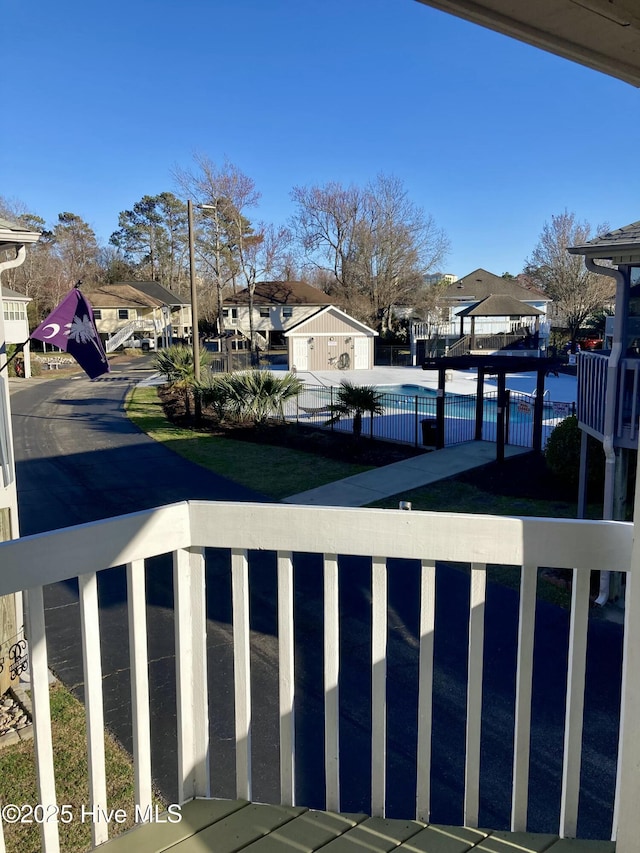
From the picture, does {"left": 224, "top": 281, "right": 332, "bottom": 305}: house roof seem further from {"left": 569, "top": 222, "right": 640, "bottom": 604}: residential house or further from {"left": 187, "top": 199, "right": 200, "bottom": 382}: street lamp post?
{"left": 569, "top": 222, "right": 640, "bottom": 604}: residential house

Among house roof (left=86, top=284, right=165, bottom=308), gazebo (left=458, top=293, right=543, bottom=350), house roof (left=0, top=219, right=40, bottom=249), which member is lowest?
house roof (left=0, top=219, right=40, bottom=249)

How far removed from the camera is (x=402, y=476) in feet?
40.7

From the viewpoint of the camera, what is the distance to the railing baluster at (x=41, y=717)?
1.62m

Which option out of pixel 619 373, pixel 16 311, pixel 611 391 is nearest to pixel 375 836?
pixel 611 391

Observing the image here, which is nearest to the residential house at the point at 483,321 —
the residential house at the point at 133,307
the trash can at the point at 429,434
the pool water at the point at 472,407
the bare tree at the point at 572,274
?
the bare tree at the point at 572,274

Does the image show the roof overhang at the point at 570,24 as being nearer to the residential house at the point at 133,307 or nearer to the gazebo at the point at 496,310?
the gazebo at the point at 496,310

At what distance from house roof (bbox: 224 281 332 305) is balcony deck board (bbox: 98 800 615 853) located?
4528 cm

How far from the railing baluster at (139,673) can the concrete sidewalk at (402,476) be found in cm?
854

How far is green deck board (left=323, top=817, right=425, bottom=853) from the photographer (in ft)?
5.72

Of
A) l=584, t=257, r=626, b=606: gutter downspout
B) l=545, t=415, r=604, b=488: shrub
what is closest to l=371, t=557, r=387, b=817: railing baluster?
l=584, t=257, r=626, b=606: gutter downspout

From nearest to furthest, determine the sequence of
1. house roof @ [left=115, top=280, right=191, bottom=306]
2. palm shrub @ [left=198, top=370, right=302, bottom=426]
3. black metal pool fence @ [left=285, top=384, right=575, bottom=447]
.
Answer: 1. black metal pool fence @ [left=285, top=384, right=575, bottom=447]
2. palm shrub @ [left=198, top=370, right=302, bottom=426]
3. house roof @ [left=115, top=280, right=191, bottom=306]

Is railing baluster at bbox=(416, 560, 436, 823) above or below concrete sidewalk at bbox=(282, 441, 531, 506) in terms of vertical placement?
above

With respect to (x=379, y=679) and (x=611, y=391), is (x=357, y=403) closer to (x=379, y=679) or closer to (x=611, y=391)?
(x=611, y=391)

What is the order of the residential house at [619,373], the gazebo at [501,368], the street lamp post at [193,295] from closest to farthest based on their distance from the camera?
the residential house at [619,373] < the gazebo at [501,368] < the street lamp post at [193,295]
